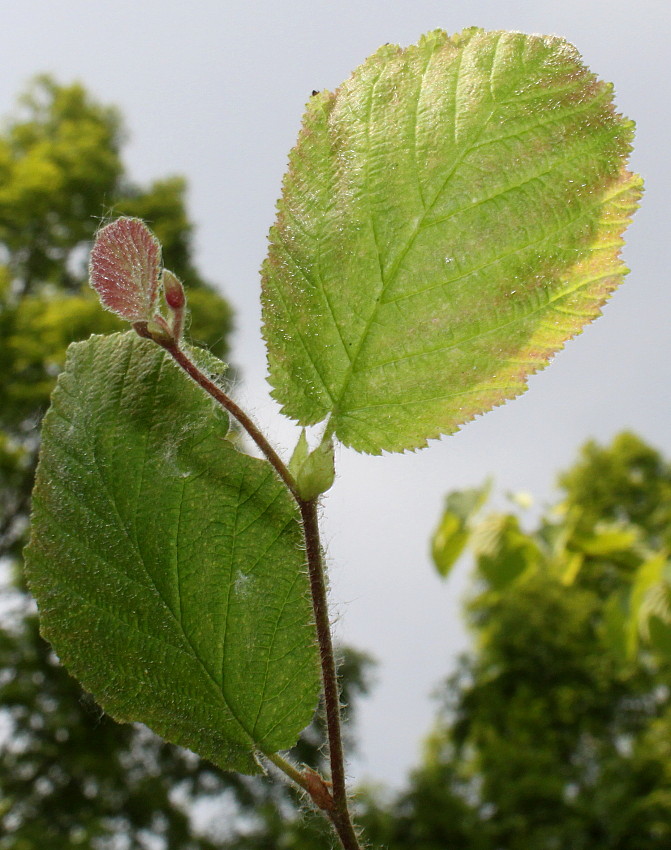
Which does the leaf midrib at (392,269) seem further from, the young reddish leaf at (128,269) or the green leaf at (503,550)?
the green leaf at (503,550)

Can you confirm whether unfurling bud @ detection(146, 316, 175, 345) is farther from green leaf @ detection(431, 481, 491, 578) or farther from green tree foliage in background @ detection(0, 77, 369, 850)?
green tree foliage in background @ detection(0, 77, 369, 850)

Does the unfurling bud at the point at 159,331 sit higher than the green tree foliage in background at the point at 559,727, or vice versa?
the green tree foliage in background at the point at 559,727

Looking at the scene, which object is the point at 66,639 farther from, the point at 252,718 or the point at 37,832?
the point at 37,832

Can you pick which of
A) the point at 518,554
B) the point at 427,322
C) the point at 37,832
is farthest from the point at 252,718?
the point at 37,832

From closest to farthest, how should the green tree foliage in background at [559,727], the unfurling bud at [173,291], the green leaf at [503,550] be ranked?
1. the unfurling bud at [173,291]
2. the green leaf at [503,550]
3. the green tree foliage in background at [559,727]

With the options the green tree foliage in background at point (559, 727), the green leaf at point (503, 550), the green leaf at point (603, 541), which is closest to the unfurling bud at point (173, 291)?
the green leaf at point (503, 550)

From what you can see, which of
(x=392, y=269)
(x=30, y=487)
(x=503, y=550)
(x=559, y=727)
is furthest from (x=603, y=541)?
(x=559, y=727)
